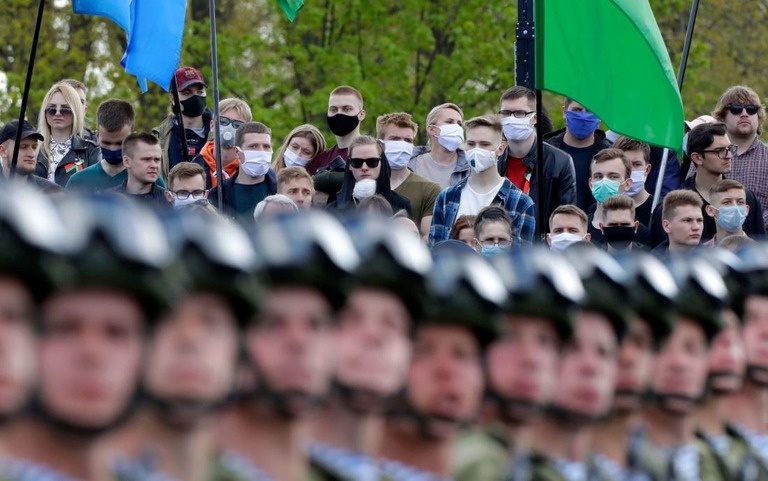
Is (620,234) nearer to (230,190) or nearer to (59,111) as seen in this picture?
(230,190)

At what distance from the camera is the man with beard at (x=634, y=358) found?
20.1ft

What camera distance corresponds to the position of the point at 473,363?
17.4ft

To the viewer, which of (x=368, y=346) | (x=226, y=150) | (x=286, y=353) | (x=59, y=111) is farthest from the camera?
(x=226, y=150)

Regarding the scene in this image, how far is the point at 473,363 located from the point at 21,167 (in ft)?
21.5

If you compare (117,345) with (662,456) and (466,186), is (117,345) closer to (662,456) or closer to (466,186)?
(662,456)

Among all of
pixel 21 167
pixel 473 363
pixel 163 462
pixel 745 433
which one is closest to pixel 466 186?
pixel 21 167

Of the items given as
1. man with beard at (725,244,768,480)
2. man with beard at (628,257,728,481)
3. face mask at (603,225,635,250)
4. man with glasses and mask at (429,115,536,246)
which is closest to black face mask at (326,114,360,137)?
man with glasses and mask at (429,115,536,246)

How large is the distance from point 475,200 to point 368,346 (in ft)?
21.3

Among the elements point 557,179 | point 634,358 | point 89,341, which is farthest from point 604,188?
point 89,341

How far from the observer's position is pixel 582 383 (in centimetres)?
577

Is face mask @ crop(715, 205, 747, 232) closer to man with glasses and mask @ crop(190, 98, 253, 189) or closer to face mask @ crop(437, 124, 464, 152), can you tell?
face mask @ crop(437, 124, 464, 152)

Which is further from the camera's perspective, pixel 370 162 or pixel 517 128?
pixel 517 128

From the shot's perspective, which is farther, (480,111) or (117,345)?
(480,111)

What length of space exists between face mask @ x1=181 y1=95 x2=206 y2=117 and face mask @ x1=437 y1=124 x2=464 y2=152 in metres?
1.65
